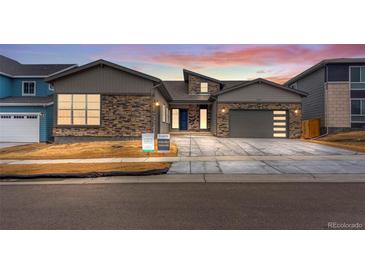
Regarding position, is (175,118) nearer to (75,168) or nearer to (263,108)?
(263,108)

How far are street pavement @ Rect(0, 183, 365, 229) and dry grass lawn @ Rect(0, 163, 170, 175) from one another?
2.01 m

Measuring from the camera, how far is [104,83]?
2042 centimetres

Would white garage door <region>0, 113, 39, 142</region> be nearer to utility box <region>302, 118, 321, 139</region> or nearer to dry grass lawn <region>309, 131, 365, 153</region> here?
dry grass lawn <region>309, 131, 365, 153</region>

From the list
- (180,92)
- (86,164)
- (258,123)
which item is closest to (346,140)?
(258,123)

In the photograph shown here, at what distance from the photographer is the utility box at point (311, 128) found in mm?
25734

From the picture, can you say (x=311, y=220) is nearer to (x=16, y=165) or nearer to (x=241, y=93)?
(x=16, y=165)

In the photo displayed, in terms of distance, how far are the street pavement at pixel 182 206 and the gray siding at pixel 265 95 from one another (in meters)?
17.9

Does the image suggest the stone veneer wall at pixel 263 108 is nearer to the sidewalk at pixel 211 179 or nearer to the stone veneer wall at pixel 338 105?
the stone veneer wall at pixel 338 105

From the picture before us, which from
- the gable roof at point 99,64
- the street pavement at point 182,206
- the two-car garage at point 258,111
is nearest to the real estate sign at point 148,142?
the gable roof at point 99,64

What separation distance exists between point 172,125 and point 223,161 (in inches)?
723

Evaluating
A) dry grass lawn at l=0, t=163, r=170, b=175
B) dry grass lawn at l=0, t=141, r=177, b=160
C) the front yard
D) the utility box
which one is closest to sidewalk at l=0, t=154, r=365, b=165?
the front yard

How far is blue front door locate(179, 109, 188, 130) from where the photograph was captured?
30.6 meters

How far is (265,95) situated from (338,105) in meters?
7.07

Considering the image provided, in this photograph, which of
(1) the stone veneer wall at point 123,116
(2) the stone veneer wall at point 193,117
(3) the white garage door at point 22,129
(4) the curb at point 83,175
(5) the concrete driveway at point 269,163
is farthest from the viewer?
(2) the stone veneer wall at point 193,117
